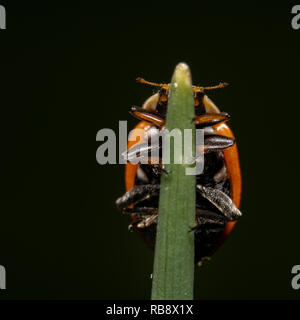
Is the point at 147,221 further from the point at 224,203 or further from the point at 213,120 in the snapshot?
the point at 213,120

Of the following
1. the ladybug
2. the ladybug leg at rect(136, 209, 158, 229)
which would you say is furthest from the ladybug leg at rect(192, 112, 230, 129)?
the ladybug leg at rect(136, 209, 158, 229)

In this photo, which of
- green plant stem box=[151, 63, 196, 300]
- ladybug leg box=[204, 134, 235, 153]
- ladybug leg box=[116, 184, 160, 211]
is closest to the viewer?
green plant stem box=[151, 63, 196, 300]

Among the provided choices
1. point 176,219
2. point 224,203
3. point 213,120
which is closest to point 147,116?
point 213,120

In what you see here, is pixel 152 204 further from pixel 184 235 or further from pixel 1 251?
pixel 1 251

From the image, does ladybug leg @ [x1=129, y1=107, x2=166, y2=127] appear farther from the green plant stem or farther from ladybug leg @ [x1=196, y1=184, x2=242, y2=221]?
the green plant stem

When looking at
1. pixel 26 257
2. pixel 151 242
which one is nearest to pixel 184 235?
pixel 151 242

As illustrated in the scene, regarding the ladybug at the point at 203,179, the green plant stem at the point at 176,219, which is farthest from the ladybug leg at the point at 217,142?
the green plant stem at the point at 176,219

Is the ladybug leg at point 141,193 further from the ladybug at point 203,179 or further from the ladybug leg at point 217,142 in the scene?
the ladybug leg at point 217,142
